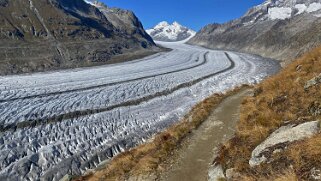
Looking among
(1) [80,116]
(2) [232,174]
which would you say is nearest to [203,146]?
(2) [232,174]

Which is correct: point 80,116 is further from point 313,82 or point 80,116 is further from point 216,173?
point 313,82

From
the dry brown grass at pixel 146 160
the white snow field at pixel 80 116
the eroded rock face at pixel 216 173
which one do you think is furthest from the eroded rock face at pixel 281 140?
the white snow field at pixel 80 116

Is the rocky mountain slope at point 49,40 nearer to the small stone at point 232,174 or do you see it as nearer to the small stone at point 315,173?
the small stone at point 232,174

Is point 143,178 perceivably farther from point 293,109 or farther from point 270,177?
point 293,109

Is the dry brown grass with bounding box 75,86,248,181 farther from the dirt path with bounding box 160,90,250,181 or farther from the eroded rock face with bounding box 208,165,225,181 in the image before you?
the eroded rock face with bounding box 208,165,225,181


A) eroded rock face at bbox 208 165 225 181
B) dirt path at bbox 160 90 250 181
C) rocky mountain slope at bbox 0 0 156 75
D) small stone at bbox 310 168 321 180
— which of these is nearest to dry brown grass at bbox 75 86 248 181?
dirt path at bbox 160 90 250 181

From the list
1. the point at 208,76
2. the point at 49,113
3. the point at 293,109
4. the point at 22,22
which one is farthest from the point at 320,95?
the point at 22,22
